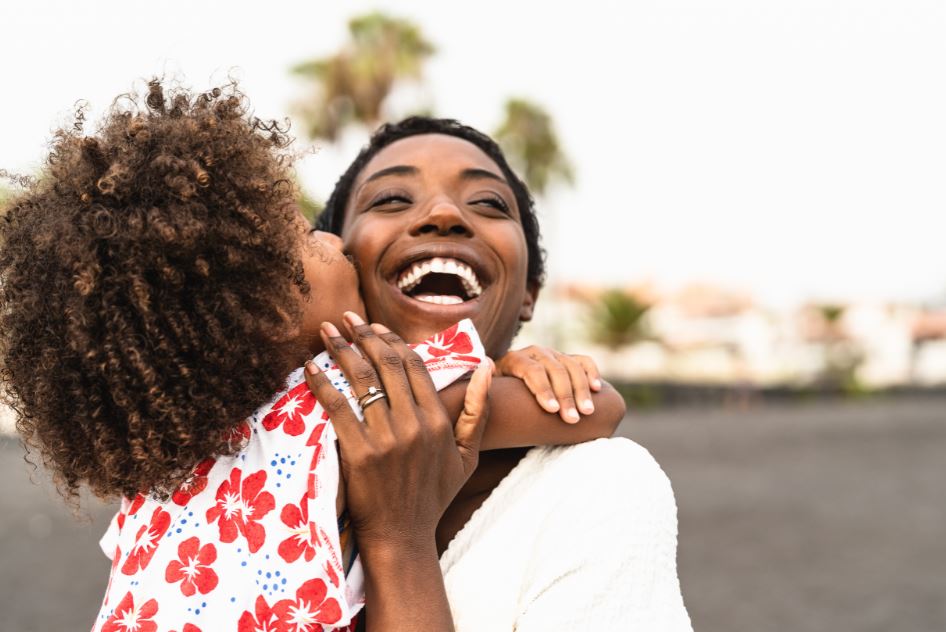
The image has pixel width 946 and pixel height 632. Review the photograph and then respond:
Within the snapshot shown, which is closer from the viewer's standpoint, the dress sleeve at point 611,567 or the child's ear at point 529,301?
the dress sleeve at point 611,567

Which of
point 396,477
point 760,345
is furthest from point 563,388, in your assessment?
point 760,345

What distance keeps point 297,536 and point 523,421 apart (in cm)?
57

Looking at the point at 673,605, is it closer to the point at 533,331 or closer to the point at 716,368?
the point at 533,331

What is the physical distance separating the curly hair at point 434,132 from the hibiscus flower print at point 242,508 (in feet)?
4.08

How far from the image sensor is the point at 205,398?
5.56 ft

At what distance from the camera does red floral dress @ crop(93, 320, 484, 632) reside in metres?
1.64

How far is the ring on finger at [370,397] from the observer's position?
1.77 metres

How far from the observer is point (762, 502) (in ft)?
45.3

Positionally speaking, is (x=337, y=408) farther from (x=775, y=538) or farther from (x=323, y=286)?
(x=775, y=538)

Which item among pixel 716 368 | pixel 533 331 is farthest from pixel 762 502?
pixel 716 368

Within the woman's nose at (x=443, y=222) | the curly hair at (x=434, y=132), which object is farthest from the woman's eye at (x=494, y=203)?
the curly hair at (x=434, y=132)

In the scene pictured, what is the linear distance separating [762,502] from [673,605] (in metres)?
12.8

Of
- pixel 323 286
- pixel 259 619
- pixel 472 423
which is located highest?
pixel 323 286

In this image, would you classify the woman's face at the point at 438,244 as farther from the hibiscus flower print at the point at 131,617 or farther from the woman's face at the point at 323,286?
the hibiscus flower print at the point at 131,617
